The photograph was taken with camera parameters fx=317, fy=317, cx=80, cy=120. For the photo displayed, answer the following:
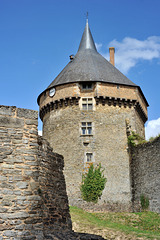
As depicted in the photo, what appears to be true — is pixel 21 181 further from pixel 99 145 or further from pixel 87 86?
pixel 87 86

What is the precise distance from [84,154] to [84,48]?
10804 mm

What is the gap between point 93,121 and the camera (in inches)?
914

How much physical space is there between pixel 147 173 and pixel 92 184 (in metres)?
3.79

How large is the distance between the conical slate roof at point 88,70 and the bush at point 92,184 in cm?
697

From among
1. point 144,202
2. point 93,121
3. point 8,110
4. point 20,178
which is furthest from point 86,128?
point 20,178

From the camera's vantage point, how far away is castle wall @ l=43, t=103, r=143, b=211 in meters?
21.8

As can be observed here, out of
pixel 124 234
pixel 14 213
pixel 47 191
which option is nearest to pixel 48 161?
pixel 47 191

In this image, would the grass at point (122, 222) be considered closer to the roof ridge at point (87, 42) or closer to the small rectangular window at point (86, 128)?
the small rectangular window at point (86, 128)

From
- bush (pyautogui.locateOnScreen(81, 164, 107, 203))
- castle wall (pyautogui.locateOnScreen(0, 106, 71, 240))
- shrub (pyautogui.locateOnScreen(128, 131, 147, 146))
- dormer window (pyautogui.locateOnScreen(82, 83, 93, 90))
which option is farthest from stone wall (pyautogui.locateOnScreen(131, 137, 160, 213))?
castle wall (pyautogui.locateOnScreen(0, 106, 71, 240))

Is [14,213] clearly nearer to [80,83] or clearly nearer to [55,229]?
[55,229]

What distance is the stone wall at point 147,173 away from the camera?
20375 mm

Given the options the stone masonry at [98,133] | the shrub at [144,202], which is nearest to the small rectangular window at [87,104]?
the stone masonry at [98,133]

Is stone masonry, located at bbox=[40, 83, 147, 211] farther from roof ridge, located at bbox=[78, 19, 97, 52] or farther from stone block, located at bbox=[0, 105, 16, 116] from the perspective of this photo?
stone block, located at bbox=[0, 105, 16, 116]

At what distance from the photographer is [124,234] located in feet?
44.1
